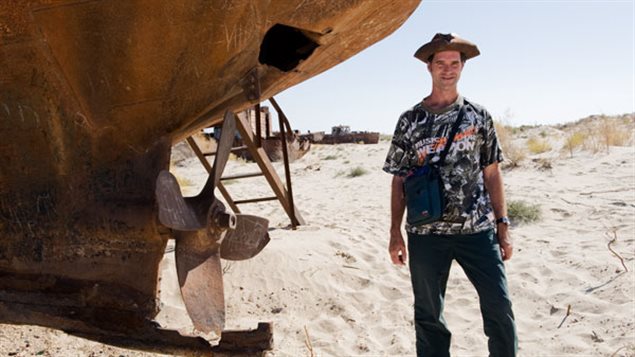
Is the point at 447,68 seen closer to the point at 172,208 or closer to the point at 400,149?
the point at 400,149

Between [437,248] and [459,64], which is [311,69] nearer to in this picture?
[459,64]

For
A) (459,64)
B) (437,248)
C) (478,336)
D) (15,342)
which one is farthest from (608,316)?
(15,342)

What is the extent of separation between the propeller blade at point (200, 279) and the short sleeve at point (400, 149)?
3.47ft

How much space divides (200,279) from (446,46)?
63.6 inches

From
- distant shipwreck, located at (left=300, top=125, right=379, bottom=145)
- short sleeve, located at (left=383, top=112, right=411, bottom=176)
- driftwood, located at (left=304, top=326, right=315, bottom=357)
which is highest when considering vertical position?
distant shipwreck, located at (left=300, top=125, right=379, bottom=145)

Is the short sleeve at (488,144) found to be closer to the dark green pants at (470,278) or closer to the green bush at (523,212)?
the dark green pants at (470,278)

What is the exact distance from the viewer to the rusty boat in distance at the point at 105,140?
7.27 feet

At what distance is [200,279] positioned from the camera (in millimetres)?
2359

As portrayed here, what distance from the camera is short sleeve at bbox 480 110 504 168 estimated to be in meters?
2.73

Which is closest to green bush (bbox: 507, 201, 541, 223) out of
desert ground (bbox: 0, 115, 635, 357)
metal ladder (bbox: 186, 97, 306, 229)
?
desert ground (bbox: 0, 115, 635, 357)

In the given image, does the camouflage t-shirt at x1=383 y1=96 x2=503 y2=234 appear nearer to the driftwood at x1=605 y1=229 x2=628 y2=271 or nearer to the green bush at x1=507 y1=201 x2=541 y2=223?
the driftwood at x1=605 y1=229 x2=628 y2=271

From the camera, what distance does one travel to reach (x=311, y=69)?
115 inches

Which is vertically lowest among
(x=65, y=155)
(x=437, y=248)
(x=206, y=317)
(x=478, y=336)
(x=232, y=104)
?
(x=478, y=336)

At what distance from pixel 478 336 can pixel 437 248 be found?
1.45 meters
